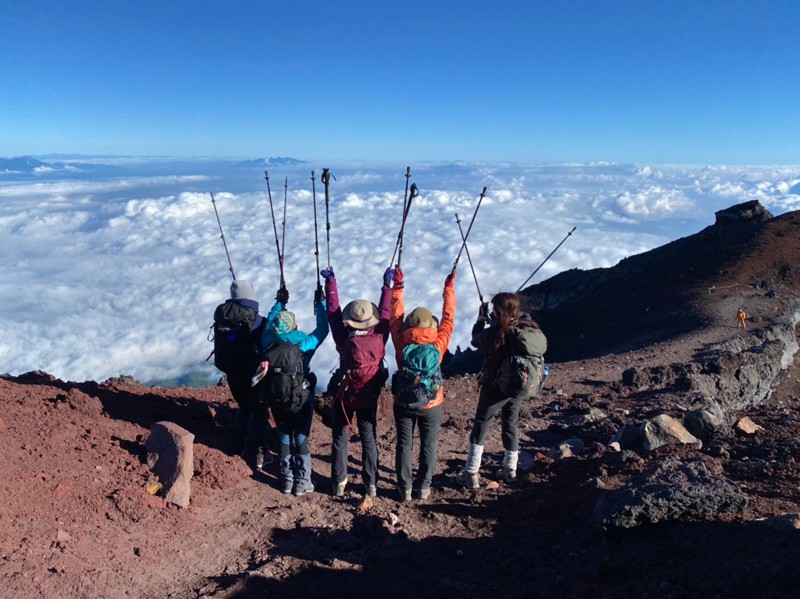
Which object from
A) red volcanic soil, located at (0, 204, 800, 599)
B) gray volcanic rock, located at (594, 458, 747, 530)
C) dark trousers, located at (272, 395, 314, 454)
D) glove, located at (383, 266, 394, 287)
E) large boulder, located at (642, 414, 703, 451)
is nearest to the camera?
red volcanic soil, located at (0, 204, 800, 599)

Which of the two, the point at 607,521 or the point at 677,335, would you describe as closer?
the point at 607,521

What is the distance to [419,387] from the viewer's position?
4.79 metres

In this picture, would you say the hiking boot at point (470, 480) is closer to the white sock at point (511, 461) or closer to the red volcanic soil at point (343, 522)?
the red volcanic soil at point (343, 522)

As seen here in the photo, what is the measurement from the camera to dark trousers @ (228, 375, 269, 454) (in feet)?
18.4

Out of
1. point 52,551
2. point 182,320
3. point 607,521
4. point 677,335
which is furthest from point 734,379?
point 182,320

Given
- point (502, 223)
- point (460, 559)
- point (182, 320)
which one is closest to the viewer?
point (460, 559)

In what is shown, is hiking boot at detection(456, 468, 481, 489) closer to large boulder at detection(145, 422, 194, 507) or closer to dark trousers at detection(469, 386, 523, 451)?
dark trousers at detection(469, 386, 523, 451)

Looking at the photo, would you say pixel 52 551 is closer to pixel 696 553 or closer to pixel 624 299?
pixel 696 553

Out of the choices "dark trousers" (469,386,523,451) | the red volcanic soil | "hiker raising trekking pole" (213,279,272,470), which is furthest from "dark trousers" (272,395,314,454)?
"dark trousers" (469,386,523,451)

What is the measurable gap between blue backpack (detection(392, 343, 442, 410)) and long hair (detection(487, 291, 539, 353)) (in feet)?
2.22

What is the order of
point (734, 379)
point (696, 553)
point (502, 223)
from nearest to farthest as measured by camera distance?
point (696, 553) → point (734, 379) → point (502, 223)

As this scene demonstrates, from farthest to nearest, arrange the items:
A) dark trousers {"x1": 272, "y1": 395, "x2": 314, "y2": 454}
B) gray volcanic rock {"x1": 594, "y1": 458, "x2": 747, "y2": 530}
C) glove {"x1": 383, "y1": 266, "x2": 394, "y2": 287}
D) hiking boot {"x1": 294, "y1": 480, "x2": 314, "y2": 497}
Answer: glove {"x1": 383, "y1": 266, "x2": 394, "y2": 287} → hiking boot {"x1": 294, "y1": 480, "x2": 314, "y2": 497} → dark trousers {"x1": 272, "y1": 395, "x2": 314, "y2": 454} → gray volcanic rock {"x1": 594, "y1": 458, "x2": 747, "y2": 530}

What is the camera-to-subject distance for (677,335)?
14727mm

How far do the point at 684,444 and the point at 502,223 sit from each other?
167535 mm
